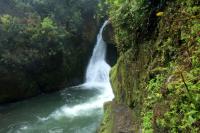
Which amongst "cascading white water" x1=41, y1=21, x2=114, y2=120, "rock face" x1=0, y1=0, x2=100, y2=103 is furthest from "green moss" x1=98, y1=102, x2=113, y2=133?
"rock face" x1=0, y1=0, x2=100, y2=103

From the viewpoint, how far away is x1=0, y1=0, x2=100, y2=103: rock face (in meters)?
13.8

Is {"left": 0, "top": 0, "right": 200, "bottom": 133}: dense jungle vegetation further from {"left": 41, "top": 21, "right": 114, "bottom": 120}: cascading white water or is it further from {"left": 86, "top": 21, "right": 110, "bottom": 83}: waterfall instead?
{"left": 41, "top": 21, "right": 114, "bottom": 120}: cascading white water

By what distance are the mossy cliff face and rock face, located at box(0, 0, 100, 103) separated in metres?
7.94

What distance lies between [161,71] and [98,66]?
541 inches

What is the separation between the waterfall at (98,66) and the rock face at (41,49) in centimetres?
34

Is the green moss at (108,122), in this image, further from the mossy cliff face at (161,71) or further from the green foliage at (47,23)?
the green foliage at (47,23)

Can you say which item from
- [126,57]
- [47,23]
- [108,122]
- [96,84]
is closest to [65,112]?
[96,84]

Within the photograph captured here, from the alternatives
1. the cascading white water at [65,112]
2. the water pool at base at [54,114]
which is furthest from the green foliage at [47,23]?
the water pool at base at [54,114]

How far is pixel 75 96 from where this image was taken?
1391 cm

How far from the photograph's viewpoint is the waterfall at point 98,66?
17000mm

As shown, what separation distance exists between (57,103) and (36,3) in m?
6.33

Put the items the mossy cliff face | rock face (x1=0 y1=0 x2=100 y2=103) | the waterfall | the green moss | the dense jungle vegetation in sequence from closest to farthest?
the mossy cliff face
the dense jungle vegetation
the green moss
rock face (x1=0 y1=0 x2=100 y2=103)
the waterfall

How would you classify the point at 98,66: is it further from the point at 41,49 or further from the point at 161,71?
the point at 161,71

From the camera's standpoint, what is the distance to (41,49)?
1506cm
